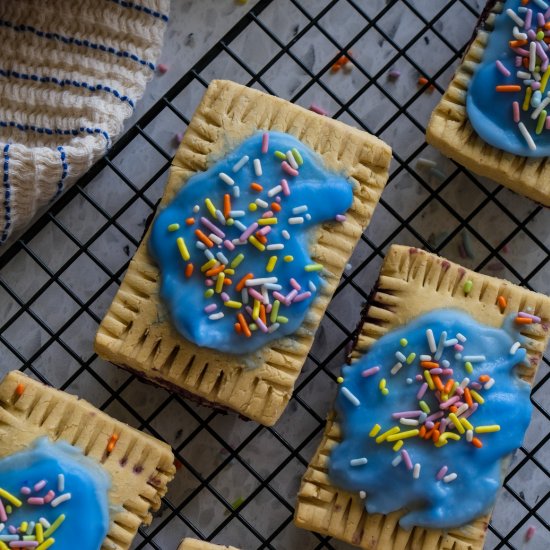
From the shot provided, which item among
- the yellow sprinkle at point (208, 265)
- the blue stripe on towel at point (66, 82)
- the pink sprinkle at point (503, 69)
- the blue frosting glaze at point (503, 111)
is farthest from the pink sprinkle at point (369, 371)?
the blue stripe on towel at point (66, 82)

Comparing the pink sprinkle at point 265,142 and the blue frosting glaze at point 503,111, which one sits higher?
the blue frosting glaze at point 503,111

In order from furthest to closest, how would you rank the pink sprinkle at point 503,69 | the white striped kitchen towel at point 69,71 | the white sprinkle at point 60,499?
the white striped kitchen towel at point 69,71
the pink sprinkle at point 503,69
the white sprinkle at point 60,499

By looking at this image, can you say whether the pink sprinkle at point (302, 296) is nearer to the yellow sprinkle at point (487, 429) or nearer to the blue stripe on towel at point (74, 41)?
the yellow sprinkle at point (487, 429)

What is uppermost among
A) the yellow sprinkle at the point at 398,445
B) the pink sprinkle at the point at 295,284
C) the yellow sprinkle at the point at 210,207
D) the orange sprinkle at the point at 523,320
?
the orange sprinkle at the point at 523,320

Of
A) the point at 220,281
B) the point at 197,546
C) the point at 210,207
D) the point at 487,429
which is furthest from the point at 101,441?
the point at 487,429

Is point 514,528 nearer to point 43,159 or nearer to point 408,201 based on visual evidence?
point 408,201

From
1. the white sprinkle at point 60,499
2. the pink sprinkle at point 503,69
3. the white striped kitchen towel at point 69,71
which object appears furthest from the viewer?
the white striped kitchen towel at point 69,71
